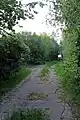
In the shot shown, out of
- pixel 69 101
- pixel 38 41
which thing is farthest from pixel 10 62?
pixel 38 41

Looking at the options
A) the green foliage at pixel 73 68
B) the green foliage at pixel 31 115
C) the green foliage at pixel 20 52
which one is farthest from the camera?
the green foliage at pixel 20 52

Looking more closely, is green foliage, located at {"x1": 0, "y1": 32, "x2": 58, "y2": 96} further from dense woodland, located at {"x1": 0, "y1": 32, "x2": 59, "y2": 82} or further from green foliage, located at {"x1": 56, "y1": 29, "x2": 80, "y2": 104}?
green foliage, located at {"x1": 56, "y1": 29, "x2": 80, "y2": 104}

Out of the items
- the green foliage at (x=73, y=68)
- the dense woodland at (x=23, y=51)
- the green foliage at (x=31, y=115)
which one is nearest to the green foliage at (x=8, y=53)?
the dense woodland at (x=23, y=51)

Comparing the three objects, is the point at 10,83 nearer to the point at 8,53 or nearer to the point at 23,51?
the point at 8,53

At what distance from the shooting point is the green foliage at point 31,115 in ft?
32.6

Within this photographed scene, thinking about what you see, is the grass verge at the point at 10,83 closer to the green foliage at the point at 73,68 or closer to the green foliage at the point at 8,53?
the green foliage at the point at 8,53

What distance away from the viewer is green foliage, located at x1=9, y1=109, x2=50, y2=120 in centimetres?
995

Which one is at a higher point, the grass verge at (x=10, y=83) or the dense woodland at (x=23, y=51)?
the dense woodland at (x=23, y=51)

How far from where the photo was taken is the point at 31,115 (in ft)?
34.4

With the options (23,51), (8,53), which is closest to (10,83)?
(8,53)

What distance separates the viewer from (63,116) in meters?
10.5

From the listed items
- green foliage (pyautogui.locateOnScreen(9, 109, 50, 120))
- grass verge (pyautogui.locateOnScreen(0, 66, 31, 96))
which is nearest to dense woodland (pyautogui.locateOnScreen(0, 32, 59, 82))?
grass verge (pyautogui.locateOnScreen(0, 66, 31, 96))

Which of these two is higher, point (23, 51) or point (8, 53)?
point (23, 51)

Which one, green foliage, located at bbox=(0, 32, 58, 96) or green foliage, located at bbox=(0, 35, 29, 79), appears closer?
green foliage, located at bbox=(0, 35, 29, 79)
